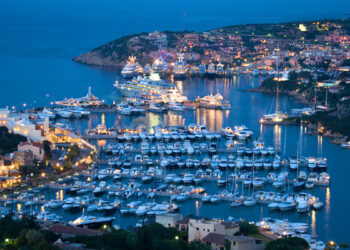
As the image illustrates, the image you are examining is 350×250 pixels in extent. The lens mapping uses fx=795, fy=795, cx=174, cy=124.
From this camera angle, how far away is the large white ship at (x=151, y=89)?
23.4 meters

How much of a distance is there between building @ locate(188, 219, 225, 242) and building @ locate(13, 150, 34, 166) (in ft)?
17.3

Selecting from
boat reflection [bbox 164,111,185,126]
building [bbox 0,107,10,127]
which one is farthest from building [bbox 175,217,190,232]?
boat reflection [bbox 164,111,185,126]

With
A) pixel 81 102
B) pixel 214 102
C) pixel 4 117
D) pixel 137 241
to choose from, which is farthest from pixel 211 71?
pixel 137 241

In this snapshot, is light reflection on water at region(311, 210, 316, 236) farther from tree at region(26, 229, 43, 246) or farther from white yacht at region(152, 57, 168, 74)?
white yacht at region(152, 57, 168, 74)

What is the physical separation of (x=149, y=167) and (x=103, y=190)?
1822 millimetres

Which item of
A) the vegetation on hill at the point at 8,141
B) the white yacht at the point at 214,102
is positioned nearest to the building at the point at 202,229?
the vegetation on hill at the point at 8,141

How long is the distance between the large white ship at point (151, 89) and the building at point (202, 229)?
1343 centimetres

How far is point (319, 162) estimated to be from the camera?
14938 millimetres

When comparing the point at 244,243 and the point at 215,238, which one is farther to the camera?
the point at 215,238

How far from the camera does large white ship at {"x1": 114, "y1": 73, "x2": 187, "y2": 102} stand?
76.6 ft

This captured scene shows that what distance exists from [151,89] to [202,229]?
1491cm

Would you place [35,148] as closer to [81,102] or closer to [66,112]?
[66,112]

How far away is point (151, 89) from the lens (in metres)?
24.3

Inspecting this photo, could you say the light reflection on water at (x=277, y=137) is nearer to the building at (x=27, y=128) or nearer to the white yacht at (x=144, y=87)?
the building at (x=27, y=128)
